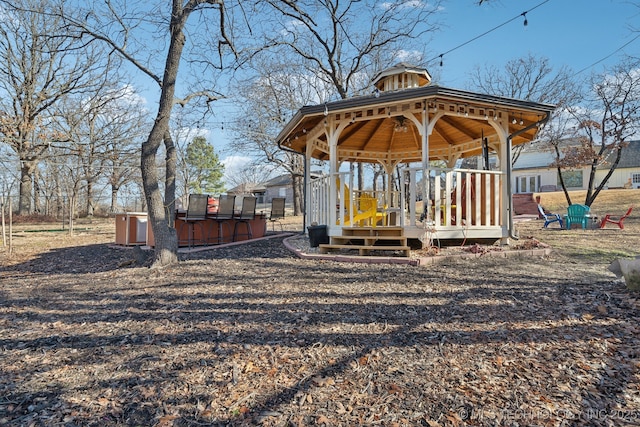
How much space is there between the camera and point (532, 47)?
1788 cm

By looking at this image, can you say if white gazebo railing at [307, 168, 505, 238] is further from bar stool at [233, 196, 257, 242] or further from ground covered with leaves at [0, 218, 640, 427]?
bar stool at [233, 196, 257, 242]

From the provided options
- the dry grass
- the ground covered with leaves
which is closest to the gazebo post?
the dry grass

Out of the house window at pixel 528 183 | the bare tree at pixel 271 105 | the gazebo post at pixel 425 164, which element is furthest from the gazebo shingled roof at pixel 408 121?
the house window at pixel 528 183

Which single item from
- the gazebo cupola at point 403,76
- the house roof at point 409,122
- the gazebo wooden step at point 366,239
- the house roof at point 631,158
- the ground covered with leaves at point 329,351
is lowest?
the ground covered with leaves at point 329,351

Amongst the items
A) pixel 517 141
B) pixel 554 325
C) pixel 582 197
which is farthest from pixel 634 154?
pixel 554 325

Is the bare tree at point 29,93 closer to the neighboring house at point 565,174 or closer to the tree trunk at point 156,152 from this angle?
the tree trunk at point 156,152

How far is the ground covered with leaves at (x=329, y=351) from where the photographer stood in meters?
1.86

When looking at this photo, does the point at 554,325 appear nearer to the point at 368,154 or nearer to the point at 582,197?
the point at 368,154

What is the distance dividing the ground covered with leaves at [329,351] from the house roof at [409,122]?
292 centimetres

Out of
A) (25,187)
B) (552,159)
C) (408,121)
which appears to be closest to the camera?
(408,121)

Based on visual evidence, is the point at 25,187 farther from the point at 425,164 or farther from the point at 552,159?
the point at 552,159

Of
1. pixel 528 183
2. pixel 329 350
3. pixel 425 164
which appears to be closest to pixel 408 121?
pixel 425 164

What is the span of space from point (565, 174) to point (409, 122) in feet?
85.0

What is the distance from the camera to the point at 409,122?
830cm
